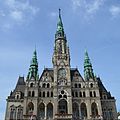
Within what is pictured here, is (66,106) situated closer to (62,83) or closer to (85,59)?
(62,83)

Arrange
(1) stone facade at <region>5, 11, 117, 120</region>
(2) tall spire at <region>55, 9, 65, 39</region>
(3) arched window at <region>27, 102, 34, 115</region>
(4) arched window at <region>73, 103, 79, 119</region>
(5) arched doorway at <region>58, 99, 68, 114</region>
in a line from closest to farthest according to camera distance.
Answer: (1) stone facade at <region>5, 11, 117, 120</region>, (3) arched window at <region>27, 102, 34, 115</region>, (5) arched doorway at <region>58, 99, 68, 114</region>, (4) arched window at <region>73, 103, 79, 119</region>, (2) tall spire at <region>55, 9, 65, 39</region>

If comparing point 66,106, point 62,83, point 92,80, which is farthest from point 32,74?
point 92,80

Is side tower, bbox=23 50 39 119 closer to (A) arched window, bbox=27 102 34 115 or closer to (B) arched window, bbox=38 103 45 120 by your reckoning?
(A) arched window, bbox=27 102 34 115

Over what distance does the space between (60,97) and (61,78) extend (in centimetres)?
575

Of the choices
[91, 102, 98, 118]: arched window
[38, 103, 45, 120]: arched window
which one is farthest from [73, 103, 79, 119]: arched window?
[38, 103, 45, 120]: arched window

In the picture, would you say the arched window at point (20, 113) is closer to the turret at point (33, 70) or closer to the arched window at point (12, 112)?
the arched window at point (12, 112)

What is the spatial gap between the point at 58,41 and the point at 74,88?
17.7 meters

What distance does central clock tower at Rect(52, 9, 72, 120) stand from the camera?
58.4 meters

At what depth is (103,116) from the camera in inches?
2343

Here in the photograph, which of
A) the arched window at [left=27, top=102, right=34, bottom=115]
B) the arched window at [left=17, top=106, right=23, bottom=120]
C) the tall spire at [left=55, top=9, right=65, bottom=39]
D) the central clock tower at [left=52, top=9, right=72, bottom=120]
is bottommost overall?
the arched window at [left=17, top=106, right=23, bottom=120]

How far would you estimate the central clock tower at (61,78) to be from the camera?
192ft

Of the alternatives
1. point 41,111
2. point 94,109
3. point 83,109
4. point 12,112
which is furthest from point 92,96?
point 12,112

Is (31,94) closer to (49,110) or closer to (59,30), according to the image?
(49,110)

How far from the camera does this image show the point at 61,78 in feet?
206
